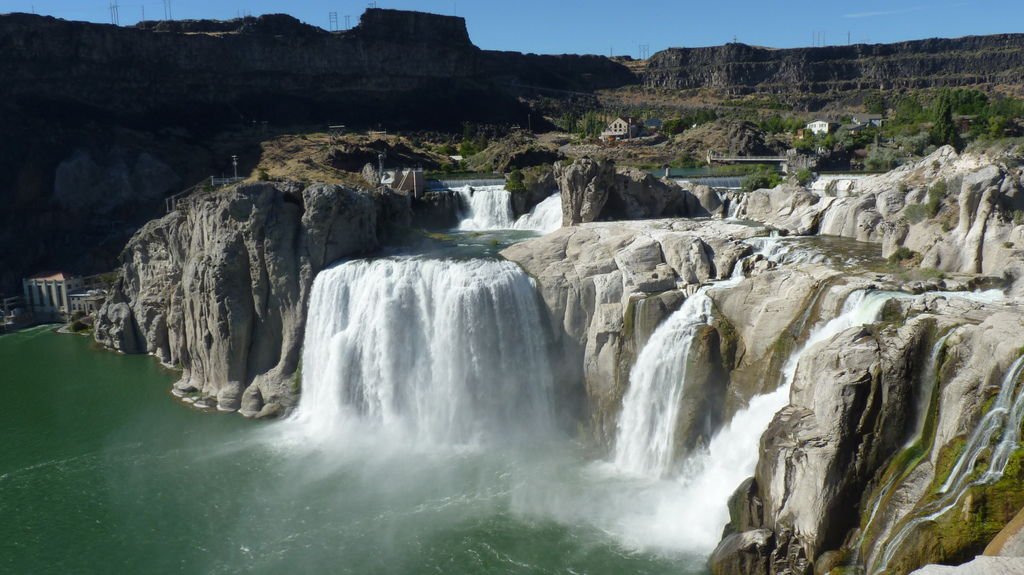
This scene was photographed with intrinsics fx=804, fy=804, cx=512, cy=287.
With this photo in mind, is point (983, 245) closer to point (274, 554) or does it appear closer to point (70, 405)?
point (274, 554)

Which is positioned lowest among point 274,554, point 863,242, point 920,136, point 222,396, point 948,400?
point 274,554

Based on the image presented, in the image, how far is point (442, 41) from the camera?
118m

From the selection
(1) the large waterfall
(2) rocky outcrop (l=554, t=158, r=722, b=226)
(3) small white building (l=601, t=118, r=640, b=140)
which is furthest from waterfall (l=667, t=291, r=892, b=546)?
(3) small white building (l=601, t=118, r=640, b=140)

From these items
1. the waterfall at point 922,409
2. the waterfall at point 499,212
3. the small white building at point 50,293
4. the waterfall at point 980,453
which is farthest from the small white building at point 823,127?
the waterfall at point 980,453

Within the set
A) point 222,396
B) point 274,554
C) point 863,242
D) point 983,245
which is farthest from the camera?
point 222,396

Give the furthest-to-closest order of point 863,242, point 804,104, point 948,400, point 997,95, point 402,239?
point 804,104 → point 997,95 → point 402,239 → point 863,242 → point 948,400

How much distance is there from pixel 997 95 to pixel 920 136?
7016 centimetres

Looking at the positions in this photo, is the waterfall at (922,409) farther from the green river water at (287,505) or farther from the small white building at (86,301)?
the small white building at (86,301)

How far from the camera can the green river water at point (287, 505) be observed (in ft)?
70.4

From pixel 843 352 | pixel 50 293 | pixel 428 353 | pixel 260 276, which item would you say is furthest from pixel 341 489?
pixel 50 293

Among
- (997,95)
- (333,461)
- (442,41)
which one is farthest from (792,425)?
(997,95)

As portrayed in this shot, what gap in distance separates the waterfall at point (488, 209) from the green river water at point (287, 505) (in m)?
21.3

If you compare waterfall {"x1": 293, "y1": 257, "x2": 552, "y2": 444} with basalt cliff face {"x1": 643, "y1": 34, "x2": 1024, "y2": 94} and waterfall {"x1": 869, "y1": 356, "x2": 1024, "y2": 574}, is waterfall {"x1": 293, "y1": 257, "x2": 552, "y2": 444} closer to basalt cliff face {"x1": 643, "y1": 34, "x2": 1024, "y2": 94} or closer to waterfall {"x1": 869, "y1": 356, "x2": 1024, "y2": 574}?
waterfall {"x1": 869, "y1": 356, "x2": 1024, "y2": 574}

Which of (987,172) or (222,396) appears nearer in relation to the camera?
(987,172)
